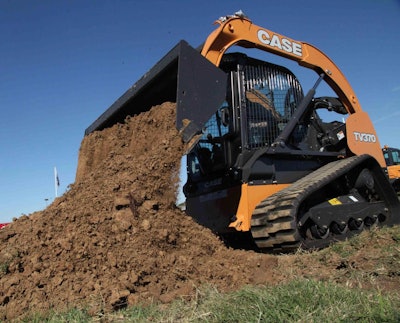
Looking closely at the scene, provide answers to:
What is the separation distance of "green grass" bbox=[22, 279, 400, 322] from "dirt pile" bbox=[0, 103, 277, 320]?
179 mm

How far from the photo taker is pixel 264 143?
549 centimetres

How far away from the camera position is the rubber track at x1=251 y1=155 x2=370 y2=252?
434cm

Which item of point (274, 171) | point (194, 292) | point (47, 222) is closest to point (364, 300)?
point (194, 292)

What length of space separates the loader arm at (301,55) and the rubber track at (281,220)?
1764mm

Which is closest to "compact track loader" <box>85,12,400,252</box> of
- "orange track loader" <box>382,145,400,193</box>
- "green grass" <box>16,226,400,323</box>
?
"green grass" <box>16,226,400,323</box>

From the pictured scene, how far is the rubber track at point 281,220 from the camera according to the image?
4.34m

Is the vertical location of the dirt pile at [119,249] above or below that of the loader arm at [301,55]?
below

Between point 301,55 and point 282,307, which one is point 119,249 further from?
point 301,55

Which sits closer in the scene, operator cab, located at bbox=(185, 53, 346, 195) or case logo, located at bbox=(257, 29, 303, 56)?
operator cab, located at bbox=(185, 53, 346, 195)

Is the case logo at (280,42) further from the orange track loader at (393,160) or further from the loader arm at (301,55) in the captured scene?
the orange track loader at (393,160)

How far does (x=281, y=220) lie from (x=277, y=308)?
2096 millimetres

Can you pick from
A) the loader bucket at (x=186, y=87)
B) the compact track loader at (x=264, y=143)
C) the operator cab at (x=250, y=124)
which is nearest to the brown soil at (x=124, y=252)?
the loader bucket at (x=186, y=87)

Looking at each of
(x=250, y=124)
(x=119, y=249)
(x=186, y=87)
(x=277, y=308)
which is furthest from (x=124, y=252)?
(x=250, y=124)

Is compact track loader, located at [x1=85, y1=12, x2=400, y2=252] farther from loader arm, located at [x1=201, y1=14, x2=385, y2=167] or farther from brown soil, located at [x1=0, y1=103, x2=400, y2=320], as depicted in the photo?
brown soil, located at [x1=0, y1=103, x2=400, y2=320]
